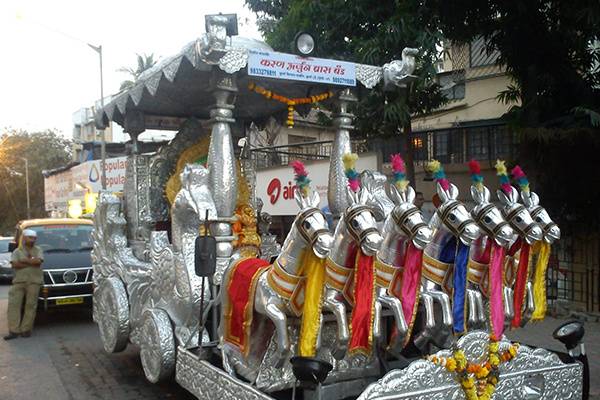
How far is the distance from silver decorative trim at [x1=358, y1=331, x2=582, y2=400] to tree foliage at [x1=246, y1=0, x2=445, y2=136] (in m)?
4.90

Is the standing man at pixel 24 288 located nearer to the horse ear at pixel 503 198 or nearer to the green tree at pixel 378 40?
the green tree at pixel 378 40

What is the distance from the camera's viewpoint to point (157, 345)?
16.8 ft

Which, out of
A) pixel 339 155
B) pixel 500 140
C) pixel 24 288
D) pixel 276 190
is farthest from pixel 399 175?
pixel 276 190

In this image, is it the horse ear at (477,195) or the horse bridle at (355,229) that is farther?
the horse ear at (477,195)

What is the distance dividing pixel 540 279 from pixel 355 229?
1781mm

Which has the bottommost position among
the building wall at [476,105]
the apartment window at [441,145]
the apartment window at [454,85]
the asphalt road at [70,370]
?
the asphalt road at [70,370]

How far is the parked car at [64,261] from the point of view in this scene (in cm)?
931

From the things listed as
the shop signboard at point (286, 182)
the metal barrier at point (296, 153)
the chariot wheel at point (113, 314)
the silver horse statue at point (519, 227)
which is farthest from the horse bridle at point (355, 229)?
the metal barrier at point (296, 153)

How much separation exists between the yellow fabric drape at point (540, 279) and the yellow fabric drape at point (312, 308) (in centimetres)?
179

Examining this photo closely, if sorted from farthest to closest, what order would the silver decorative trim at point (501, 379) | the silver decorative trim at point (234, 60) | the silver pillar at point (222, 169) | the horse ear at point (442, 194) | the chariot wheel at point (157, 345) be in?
the silver pillar at point (222, 169), the chariot wheel at point (157, 345), the silver decorative trim at point (234, 60), the horse ear at point (442, 194), the silver decorative trim at point (501, 379)

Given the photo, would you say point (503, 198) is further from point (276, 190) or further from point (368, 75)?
point (276, 190)

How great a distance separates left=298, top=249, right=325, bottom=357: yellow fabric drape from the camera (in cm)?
370

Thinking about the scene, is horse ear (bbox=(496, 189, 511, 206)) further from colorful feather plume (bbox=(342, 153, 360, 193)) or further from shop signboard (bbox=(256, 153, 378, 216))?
shop signboard (bbox=(256, 153, 378, 216))

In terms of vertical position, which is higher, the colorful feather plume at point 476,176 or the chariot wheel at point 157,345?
the colorful feather plume at point 476,176
